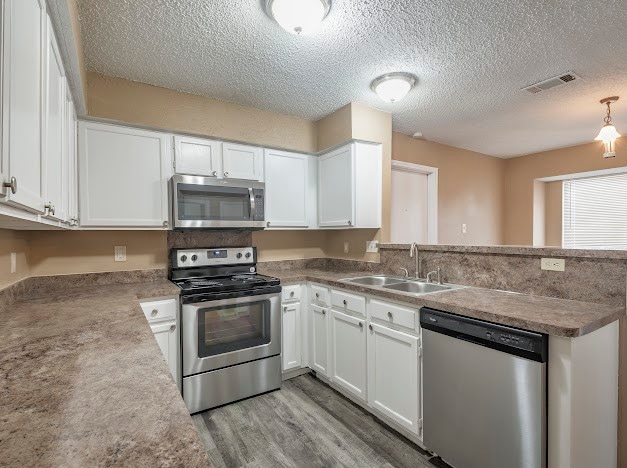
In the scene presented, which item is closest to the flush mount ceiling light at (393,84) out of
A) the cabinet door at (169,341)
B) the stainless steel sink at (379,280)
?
the stainless steel sink at (379,280)

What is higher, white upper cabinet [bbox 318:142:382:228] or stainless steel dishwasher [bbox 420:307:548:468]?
white upper cabinet [bbox 318:142:382:228]

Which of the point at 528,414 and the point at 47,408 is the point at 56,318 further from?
the point at 528,414

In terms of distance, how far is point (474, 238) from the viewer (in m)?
4.77

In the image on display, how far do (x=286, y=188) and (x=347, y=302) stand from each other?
129cm

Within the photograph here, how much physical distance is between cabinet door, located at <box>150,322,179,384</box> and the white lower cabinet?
3.65 ft

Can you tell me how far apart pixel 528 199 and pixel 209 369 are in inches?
197

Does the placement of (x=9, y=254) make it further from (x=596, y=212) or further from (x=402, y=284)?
(x=596, y=212)

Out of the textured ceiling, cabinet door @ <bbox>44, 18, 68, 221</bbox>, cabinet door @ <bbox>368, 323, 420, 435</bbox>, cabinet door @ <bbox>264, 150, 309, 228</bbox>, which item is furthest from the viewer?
cabinet door @ <bbox>264, 150, 309, 228</bbox>

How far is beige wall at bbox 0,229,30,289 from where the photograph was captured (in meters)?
1.68

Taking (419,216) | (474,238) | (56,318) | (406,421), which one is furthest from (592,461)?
(474,238)

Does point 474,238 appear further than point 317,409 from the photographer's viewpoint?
Yes

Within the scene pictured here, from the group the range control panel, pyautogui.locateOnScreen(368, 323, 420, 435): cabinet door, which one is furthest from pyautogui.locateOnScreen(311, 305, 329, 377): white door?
the range control panel

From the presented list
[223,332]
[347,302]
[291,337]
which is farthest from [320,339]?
[223,332]

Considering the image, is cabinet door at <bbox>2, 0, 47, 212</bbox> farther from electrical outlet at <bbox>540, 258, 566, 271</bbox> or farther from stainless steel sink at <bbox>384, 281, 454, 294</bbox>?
electrical outlet at <bbox>540, 258, 566, 271</bbox>
